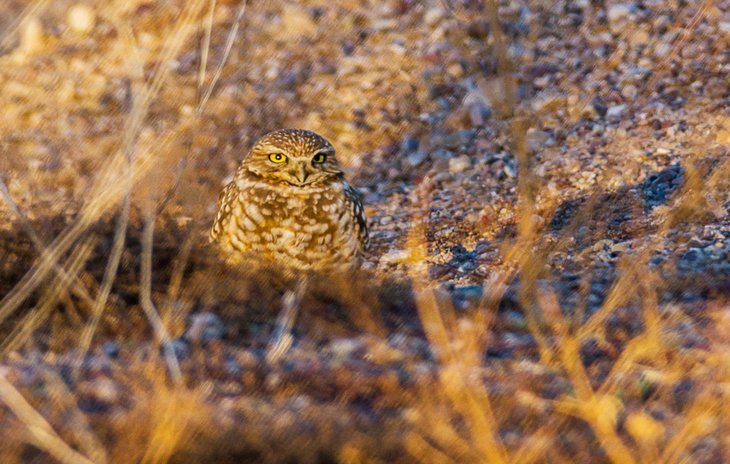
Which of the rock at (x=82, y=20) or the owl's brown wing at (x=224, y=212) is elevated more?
the rock at (x=82, y=20)

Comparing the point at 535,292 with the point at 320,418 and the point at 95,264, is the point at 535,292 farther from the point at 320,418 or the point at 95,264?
the point at 95,264

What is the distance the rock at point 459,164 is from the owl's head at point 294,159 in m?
2.53

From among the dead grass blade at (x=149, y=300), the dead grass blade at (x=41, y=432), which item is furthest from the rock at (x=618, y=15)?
the dead grass blade at (x=41, y=432)

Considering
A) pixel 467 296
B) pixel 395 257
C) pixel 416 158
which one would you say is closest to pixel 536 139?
pixel 416 158

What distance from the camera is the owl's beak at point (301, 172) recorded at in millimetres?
5195

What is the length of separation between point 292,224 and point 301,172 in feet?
0.81

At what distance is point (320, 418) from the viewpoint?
352 cm

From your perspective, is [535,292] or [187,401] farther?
[535,292]

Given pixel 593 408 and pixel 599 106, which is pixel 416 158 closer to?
pixel 599 106

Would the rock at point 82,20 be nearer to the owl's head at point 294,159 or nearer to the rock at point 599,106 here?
the rock at point 599,106

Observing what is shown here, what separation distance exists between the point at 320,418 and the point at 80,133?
5.96m

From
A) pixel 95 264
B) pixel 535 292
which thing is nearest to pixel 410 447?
pixel 535 292

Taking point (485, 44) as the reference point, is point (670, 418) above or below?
below

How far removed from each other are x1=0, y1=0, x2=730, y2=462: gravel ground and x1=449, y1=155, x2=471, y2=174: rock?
0.07 metres
